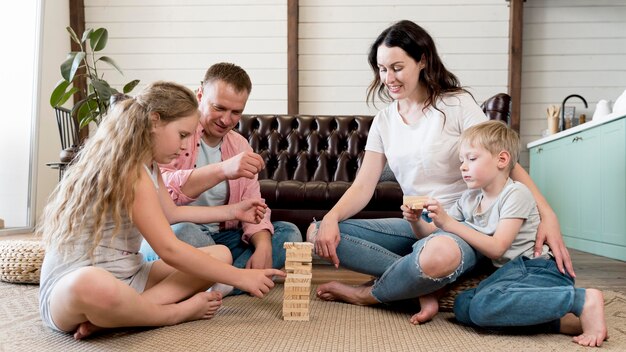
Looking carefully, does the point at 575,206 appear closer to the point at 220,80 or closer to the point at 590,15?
the point at 590,15

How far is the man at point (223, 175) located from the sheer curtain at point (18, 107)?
3.14m

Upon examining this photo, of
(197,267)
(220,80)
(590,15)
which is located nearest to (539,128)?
(590,15)

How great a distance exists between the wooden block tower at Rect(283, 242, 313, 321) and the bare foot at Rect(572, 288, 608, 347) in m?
0.69

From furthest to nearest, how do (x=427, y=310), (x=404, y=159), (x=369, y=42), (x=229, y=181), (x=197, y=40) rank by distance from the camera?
(x=197, y=40), (x=369, y=42), (x=229, y=181), (x=404, y=159), (x=427, y=310)

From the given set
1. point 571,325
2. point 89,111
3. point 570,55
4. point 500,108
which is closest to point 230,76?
point 571,325

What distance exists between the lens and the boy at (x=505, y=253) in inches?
55.7

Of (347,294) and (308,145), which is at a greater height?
(308,145)

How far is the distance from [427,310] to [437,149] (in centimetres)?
49

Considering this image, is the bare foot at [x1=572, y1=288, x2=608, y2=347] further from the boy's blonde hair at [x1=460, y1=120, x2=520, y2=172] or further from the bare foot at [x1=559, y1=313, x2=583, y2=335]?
the boy's blonde hair at [x1=460, y1=120, x2=520, y2=172]

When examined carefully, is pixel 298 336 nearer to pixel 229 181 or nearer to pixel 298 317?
pixel 298 317

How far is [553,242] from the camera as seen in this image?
153cm

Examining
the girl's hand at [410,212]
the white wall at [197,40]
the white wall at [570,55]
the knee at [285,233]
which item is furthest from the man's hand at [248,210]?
the white wall at [570,55]

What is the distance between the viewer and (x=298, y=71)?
5.09 metres

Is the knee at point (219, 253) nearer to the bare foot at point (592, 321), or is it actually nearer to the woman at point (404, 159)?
the woman at point (404, 159)
